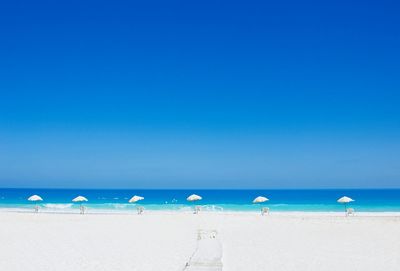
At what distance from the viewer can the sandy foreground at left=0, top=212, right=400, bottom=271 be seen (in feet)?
35.2

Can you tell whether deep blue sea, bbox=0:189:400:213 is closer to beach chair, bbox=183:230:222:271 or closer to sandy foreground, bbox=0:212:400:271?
sandy foreground, bbox=0:212:400:271

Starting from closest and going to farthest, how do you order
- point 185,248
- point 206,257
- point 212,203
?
point 206,257
point 185,248
point 212,203

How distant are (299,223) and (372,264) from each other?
481 inches

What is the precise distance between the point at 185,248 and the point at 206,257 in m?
2.72

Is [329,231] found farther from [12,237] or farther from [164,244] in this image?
[12,237]

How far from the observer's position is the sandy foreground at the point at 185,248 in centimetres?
1072

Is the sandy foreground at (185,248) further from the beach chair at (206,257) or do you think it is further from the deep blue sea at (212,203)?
the deep blue sea at (212,203)

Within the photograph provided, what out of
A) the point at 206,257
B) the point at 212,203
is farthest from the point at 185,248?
the point at 212,203

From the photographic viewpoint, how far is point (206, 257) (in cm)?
1086

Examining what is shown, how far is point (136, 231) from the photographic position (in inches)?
746

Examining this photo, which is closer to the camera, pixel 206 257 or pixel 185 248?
pixel 206 257

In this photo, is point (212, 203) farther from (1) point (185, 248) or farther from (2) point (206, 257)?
(2) point (206, 257)

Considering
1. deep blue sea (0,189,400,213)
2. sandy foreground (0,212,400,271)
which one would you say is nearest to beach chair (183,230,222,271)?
sandy foreground (0,212,400,271)

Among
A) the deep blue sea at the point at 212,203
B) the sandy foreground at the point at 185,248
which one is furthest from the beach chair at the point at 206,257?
the deep blue sea at the point at 212,203
